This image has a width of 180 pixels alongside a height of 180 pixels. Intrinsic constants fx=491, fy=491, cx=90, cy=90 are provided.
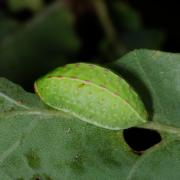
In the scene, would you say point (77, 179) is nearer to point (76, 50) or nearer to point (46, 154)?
point (46, 154)

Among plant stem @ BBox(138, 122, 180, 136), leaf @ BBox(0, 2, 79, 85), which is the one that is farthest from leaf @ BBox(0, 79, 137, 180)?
leaf @ BBox(0, 2, 79, 85)

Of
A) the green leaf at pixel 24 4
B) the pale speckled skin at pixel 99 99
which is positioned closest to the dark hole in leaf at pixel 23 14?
the green leaf at pixel 24 4

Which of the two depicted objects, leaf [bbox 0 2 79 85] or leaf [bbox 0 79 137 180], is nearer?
leaf [bbox 0 79 137 180]

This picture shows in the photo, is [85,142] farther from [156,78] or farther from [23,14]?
[23,14]

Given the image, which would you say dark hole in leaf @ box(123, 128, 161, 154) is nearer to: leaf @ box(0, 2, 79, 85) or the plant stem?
the plant stem

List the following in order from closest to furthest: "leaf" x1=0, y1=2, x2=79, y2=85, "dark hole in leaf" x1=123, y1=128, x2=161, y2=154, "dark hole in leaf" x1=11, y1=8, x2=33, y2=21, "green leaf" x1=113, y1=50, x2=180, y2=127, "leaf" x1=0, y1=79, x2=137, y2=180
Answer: "leaf" x1=0, y1=79, x2=137, y2=180
"green leaf" x1=113, y1=50, x2=180, y2=127
"dark hole in leaf" x1=123, y1=128, x2=161, y2=154
"leaf" x1=0, y1=2, x2=79, y2=85
"dark hole in leaf" x1=11, y1=8, x2=33, y2=21

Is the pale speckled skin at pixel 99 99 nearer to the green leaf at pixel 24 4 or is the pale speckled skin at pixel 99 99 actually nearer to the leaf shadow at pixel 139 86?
the leaf shadow at pixel 139 86
